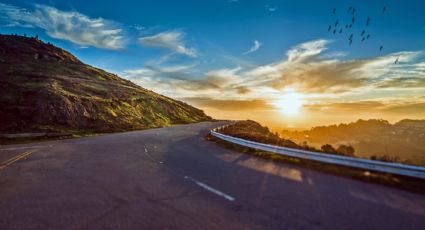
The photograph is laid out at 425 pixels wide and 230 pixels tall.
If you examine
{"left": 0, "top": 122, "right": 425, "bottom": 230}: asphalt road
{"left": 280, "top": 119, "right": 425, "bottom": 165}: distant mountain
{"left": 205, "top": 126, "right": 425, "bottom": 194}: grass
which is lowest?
{"left": 0, "top": 122, "right": 425, "bottom": 230}: asphalt road

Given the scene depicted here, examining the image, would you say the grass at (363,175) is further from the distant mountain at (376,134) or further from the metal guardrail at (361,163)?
the distant mountain at (376,134)

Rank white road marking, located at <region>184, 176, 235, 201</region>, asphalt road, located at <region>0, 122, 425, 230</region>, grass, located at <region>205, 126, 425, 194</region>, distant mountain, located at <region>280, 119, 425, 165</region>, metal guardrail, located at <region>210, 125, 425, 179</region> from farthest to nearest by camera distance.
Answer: distant mountain, located at <region>280, 119, 425, 165</region>, metal guardrail, located at <region>210, 125, 425, 179</region>, grass, located at <region>205, 126, 425, 194</region>, white road marking, located at <region>184, 176, 235, 201</region>, asphalt road, located at <region>0, 122, 425, 230</region>

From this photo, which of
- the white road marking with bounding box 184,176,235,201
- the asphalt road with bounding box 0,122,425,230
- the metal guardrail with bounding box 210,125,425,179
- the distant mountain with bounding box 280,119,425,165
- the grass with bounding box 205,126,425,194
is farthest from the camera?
the distant mountain with bounding box 280,119,425,165

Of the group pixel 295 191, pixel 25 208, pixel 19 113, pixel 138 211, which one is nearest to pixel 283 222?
pixel 295 191

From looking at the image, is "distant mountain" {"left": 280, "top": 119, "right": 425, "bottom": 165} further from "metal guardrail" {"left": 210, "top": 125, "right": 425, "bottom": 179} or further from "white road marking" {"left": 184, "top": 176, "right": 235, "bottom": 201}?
"white road marking" {"left": 184, "top": 176, "right": 235, "bottom": 201}

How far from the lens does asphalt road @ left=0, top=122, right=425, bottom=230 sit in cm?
475

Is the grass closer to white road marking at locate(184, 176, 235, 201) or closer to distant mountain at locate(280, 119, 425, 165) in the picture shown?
white road marking at locate(184, 176, 235, 201)

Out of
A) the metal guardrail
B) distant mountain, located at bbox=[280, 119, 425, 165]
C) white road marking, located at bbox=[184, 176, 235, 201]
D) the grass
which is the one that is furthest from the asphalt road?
distant mountain, located at bbox=[280, 119, 425, 165]

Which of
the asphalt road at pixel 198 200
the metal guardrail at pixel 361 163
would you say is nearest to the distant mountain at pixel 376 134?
the metal guardrail at pixel 361 163

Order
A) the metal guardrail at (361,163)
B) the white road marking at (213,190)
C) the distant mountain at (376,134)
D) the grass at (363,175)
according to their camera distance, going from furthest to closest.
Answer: the distant mountain at (376,134), the metal guardrail at (361,163), the grass at (363,175), the white road marking at (213,190)

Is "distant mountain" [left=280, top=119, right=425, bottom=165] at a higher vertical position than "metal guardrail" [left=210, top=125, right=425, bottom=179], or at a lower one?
higher

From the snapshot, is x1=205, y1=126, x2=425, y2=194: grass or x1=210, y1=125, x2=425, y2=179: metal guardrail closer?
x1=205, y1=126, x2=425, y2=194: grass

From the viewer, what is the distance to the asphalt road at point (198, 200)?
4750 mm

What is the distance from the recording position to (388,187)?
23.5ft
